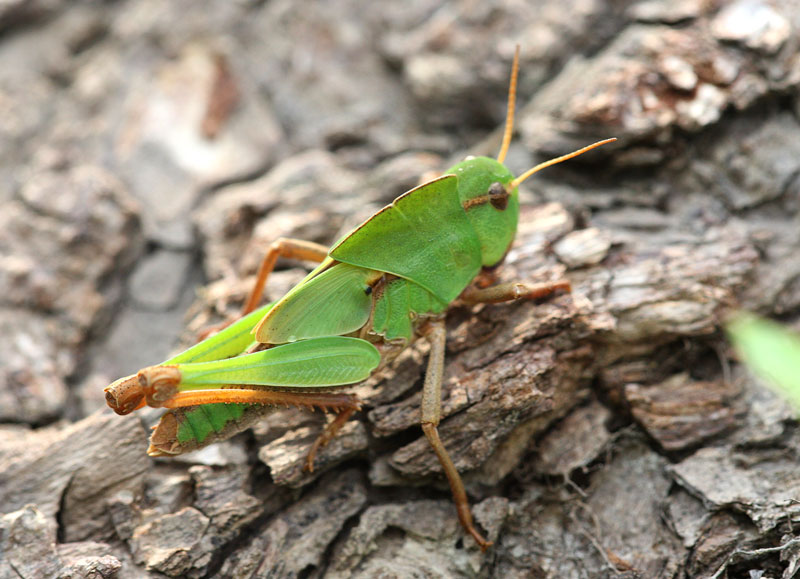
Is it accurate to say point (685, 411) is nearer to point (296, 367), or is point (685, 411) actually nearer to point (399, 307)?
point (399, 307)

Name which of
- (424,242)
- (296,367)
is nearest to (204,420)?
(296,367)

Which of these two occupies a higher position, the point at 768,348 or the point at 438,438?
the point at 438,438

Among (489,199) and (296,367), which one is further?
(489,199)

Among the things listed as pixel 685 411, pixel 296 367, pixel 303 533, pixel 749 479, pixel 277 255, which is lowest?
pixel 749 479

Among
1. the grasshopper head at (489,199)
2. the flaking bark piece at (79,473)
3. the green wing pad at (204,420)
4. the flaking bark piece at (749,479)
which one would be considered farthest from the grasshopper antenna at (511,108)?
the flaking bark piece at (79,473)

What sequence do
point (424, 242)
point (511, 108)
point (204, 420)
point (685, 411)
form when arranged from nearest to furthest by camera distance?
point (204, 420), point (685, 411), point (424, 242), point (511, 108)

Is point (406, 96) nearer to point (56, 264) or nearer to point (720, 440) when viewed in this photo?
point (56, 264)
